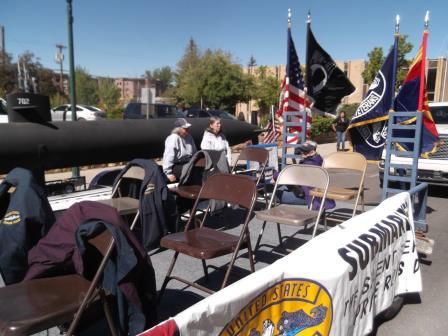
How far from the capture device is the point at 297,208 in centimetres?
422

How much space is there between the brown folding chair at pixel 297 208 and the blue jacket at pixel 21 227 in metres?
2.02

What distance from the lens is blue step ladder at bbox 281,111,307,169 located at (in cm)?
689

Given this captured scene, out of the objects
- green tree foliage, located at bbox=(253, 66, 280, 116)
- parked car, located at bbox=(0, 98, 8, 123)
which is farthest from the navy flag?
green tree foliage, located at bbox=(253, 66, 280, 116)

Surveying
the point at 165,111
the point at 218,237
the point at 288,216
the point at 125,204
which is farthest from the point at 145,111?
the point at 218,237

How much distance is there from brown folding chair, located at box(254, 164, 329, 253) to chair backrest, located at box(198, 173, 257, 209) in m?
0.50

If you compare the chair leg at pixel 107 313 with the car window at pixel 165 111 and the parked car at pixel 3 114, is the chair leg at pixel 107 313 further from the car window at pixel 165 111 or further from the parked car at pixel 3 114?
the car window at pixel 165 111

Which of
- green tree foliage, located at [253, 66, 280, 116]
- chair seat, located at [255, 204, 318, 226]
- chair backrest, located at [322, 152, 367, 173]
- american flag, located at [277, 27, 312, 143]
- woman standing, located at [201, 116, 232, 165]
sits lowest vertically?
chair seat, located at [255, 204, 318, 226]

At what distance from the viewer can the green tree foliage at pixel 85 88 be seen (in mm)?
52025

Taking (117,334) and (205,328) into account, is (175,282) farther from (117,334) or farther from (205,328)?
(205,328)

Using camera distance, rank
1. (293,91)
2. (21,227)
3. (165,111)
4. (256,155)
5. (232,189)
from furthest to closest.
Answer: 1. (165,111)
2. (293,91)
3. (256,155)
4. (232,189)
5. (21,227)

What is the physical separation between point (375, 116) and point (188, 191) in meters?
3.16

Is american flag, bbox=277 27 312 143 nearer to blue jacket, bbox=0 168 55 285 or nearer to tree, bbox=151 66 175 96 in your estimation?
blue jacket, bbox=0 168 55 285

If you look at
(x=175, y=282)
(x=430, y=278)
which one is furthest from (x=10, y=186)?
(x=430, y=278)

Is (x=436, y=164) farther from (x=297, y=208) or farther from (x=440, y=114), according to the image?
(x=297, y=208)
